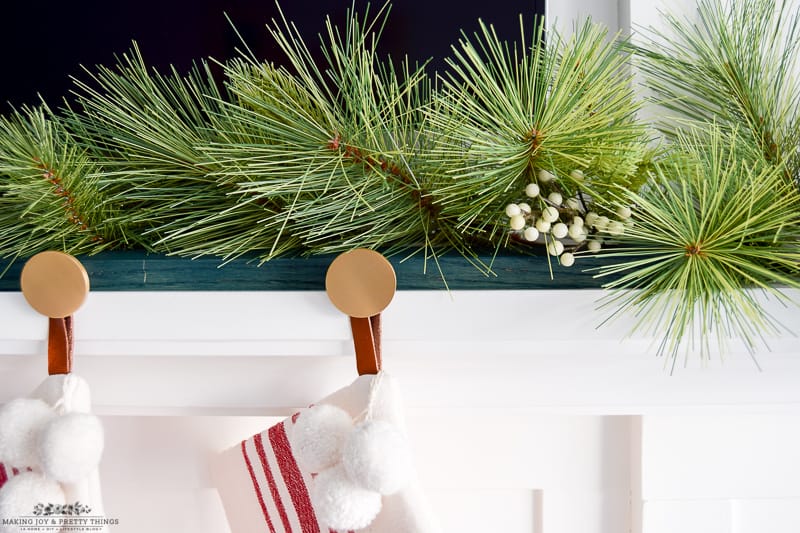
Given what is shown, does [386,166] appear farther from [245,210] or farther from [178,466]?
[178,466]

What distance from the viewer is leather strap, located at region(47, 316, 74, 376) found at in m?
0.50

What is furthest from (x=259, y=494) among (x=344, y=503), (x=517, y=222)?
(x=517, y=222)

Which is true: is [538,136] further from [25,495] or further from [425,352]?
[25,495]

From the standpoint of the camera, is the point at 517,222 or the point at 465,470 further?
the point at 465,470

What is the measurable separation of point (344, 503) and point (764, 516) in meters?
0.37

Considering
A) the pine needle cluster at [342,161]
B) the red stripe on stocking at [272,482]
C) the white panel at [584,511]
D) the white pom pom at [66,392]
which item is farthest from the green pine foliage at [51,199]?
the white panel at [584,511]

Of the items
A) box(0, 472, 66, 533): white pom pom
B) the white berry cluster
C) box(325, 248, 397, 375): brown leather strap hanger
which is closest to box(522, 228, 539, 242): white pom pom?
the white berry cluster

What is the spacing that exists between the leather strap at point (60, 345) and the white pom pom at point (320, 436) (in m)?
0.20

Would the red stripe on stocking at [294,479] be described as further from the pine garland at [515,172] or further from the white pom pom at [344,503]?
the pine garland at [515,172]

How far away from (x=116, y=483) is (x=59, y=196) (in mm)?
285

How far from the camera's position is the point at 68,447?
0.47 meters

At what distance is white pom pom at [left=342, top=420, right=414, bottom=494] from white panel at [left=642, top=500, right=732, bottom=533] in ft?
0.77

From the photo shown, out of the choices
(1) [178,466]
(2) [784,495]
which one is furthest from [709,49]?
(1) [178,466]

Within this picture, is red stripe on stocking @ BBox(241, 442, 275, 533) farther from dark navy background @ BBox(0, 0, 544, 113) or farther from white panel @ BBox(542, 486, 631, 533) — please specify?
dark navy background @ BBox(0, 0, 544, 113)
